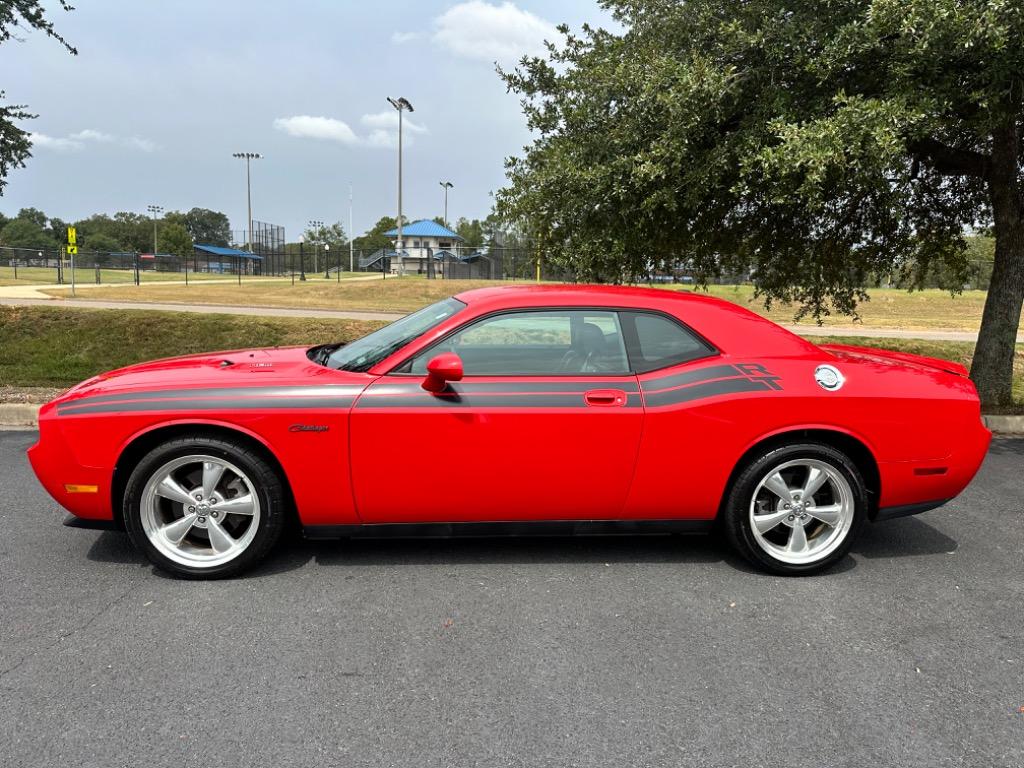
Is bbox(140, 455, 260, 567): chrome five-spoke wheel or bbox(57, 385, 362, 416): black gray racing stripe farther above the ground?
bbox(57, 385, 362, 416): black gray racing stripe

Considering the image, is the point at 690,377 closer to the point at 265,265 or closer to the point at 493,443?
the point at 493,443

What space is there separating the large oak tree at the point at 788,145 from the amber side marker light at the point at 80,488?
5085 mm

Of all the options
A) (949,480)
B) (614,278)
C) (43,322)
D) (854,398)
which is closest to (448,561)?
(854,398)

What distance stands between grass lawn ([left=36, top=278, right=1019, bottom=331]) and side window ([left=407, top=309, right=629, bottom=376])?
16896 millimetres

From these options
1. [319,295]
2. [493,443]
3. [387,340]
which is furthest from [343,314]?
[493,443]

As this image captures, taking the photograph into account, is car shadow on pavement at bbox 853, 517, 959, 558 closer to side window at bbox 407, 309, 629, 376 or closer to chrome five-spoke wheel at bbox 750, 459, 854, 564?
chrome five-spoke wheel at bbox 750, 459, 854, 564

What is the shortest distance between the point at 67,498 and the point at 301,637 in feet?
4.77

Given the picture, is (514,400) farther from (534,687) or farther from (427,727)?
(427,727)

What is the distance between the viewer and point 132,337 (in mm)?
11672

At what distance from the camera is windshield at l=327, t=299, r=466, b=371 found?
3662 millimetres

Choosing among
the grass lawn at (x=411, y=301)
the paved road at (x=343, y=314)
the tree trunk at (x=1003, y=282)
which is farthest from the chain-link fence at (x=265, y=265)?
the tree trunk at (x=1003, y=282)

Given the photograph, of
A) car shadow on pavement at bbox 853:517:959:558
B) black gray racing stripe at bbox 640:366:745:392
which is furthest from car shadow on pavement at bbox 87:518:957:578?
black gray racing stripe at bbox 640:366:745:392

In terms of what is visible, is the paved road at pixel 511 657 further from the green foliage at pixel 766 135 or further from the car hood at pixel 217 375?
the green foliage at pixel 766 135

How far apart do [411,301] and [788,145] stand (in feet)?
67.1
